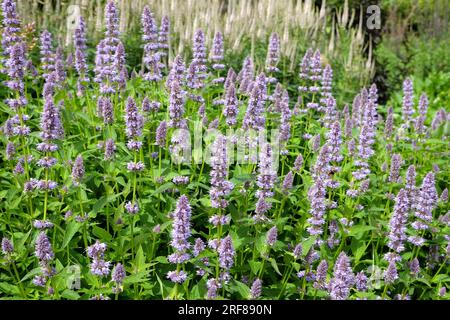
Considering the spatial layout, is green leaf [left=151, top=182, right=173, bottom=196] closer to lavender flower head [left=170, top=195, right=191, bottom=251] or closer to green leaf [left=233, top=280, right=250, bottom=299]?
lavender flower head [left=170, top=195, right=191, bottom=251]

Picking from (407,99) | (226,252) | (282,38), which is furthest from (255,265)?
(282,38)

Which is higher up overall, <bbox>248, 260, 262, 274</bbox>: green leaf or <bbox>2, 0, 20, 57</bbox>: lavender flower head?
<bbox>2, 0, 20, 57</bbox>: lavender flower head

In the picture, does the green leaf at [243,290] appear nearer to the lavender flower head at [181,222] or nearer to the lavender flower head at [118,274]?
the lavender flower head at [181,222]

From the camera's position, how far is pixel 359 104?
721cm

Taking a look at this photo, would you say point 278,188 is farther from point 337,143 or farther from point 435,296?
point 435,296

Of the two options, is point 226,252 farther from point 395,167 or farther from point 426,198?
point 395,167

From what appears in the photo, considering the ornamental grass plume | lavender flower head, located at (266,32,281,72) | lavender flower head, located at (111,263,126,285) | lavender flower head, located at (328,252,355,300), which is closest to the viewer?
lavender flower head, located at (111,263,126,285)

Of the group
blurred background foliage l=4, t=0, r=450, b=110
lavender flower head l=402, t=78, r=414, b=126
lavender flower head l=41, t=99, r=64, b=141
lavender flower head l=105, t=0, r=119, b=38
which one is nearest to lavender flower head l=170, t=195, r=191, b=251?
lavender flower head l=41, t=99, r=64, b=141

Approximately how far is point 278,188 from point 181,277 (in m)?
1.36

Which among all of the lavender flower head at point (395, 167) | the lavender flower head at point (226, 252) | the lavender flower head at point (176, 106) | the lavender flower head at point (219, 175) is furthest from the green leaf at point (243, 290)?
the lavender flower head at point (395, 167)

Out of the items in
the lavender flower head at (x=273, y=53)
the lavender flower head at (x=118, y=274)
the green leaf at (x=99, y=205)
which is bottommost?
the lavender flower head at (x=118, y=274)

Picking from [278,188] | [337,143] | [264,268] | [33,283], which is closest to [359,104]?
[337,143]

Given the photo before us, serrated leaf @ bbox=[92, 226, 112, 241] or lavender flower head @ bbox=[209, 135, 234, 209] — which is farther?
serrated leaf @ bbox=[92, 226, 112, 241]

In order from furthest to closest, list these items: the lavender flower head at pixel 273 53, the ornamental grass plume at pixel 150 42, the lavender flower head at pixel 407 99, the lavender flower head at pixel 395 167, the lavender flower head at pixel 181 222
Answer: the lavender flower head at pixel 407 99
the lavender flower head at pixel 273 53
the ornamental grass plume at pixel 150 42
the lavender flower head at pixel 395 167
the lavender flower head at pixel 181 222
